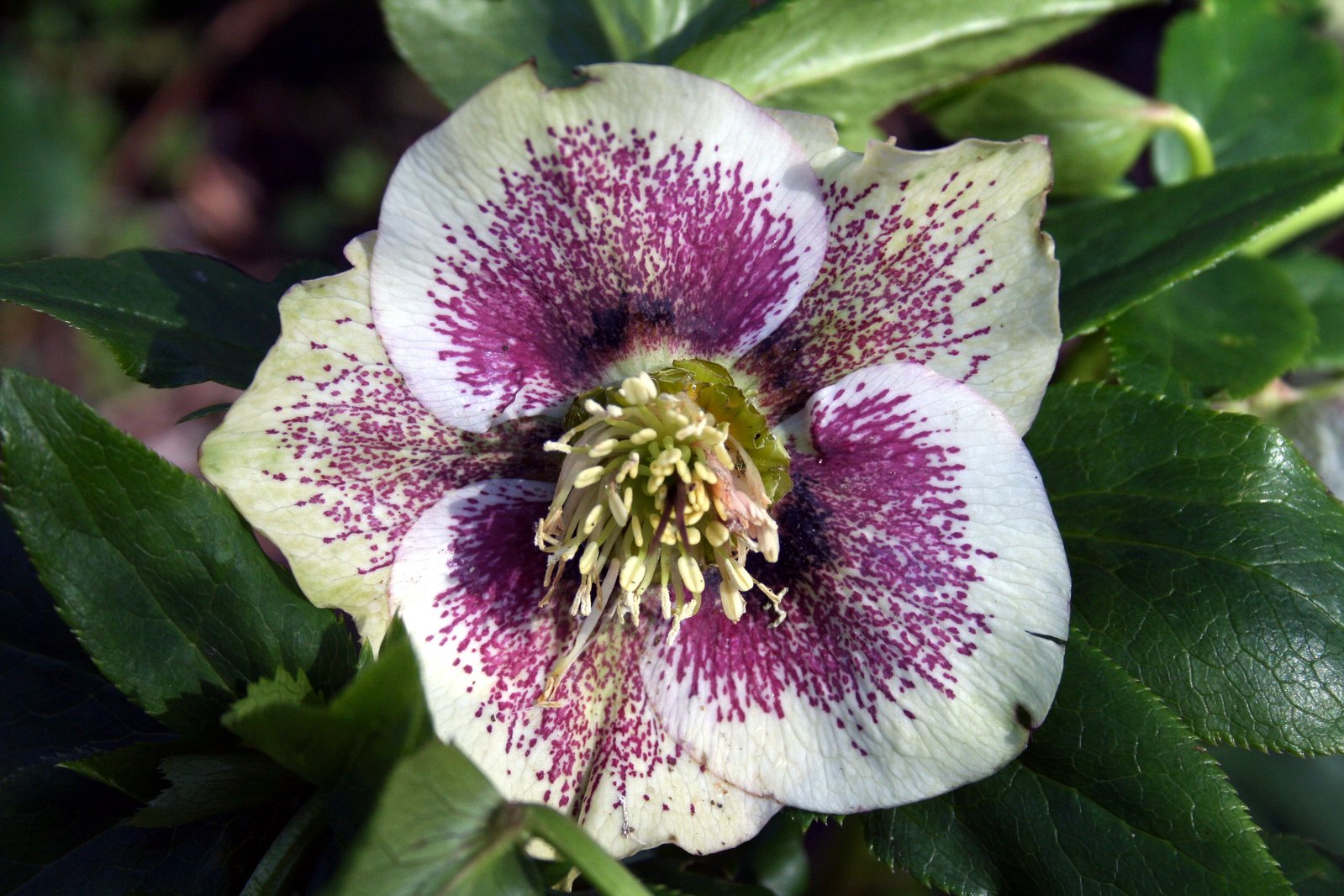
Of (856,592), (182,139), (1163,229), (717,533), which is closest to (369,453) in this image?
(717,533)

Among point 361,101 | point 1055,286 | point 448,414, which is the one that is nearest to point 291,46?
point 361,101

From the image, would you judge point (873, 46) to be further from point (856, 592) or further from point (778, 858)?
point (778, 858)

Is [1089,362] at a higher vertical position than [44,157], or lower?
lower

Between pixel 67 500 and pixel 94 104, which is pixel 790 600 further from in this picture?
pixel 94 104

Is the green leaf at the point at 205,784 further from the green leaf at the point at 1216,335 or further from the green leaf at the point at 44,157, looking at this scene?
the green leaf at the point at 44,157

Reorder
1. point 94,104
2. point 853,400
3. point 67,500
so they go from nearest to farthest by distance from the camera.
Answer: point 67,500 → point 853,400 → point 94,104

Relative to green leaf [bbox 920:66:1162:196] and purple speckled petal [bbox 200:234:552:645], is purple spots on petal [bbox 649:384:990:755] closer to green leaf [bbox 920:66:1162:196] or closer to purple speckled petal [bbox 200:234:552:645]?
purple speckled petal [bbox 200:234:552:645]
